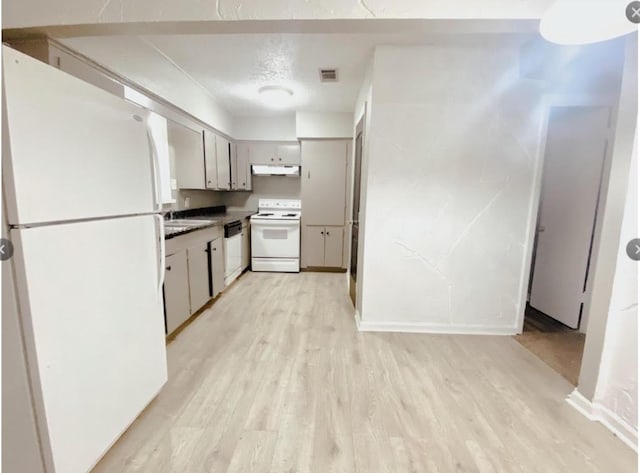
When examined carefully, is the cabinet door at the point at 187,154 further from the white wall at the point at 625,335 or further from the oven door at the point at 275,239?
the white wall at the point at 625,335

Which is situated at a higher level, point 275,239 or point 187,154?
point 187,154

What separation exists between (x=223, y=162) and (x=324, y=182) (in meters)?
1.54

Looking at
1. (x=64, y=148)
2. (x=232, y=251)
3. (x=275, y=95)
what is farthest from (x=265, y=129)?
(x=64, y=148)

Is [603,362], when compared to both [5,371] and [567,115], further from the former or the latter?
[5,371]

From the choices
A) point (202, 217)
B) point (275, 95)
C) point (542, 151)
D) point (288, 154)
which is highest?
point (275, 95)

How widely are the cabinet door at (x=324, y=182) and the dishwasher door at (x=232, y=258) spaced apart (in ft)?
3.73

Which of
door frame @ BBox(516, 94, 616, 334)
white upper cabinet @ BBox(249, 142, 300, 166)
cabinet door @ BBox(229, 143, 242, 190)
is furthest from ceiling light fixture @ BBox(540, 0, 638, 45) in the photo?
cabinet door @ BBox(229, 143, 242, 190)

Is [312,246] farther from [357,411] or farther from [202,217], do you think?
[357,411]

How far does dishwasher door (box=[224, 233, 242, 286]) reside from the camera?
365 cm

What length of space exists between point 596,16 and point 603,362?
5.60 feet

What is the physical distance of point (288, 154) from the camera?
189 inches

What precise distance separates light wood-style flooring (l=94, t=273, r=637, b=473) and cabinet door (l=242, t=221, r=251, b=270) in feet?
5.95

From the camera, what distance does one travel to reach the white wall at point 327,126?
171 inches

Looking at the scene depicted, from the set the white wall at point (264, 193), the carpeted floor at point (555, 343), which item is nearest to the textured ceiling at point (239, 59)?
the white wall at point (264, 193)
